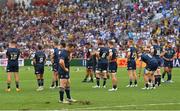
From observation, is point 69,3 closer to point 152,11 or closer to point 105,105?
point 152,11

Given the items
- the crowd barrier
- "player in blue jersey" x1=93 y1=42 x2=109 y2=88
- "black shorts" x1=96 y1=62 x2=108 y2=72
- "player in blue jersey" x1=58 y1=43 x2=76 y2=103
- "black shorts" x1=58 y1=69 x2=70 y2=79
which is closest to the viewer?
"player in blue jersey" x1=58 y1=43 x2=76 y2=103

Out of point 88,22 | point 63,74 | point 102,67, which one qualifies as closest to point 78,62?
point 88,22

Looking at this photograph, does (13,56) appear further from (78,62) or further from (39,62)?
(78,62)

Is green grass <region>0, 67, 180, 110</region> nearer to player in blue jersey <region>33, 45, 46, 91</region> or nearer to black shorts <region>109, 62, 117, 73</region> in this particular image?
player in blue jersey <region>33, 45, 46, 91</region>

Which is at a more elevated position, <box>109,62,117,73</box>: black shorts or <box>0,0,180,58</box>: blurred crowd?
<box>0,0,180,58</box>: blurred crowd

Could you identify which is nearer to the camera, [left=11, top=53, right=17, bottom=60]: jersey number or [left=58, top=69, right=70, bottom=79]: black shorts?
[left=58, top=69, right=70, bottom=79]: black shorts

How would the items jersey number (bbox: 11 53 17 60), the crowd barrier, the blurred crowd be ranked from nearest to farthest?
jersey number (bbox: 11 53 17 60) → the crowd barrier → the blurred crowd

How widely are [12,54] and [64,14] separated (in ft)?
126

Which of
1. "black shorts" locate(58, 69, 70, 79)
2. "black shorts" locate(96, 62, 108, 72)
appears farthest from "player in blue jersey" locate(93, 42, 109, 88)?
"black shorts" locate(58, 69, 70, 79)

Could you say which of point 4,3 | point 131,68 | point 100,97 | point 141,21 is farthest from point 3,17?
point 100,97

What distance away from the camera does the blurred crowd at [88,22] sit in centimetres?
5591

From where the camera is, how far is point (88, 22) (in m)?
62.1

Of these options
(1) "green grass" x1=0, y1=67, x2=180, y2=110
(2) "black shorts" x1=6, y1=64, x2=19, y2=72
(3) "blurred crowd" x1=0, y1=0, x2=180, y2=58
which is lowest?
(1) "green grass" x1=0, y1=67, x2=180, y2=110

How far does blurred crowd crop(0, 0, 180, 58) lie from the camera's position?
5591cm
